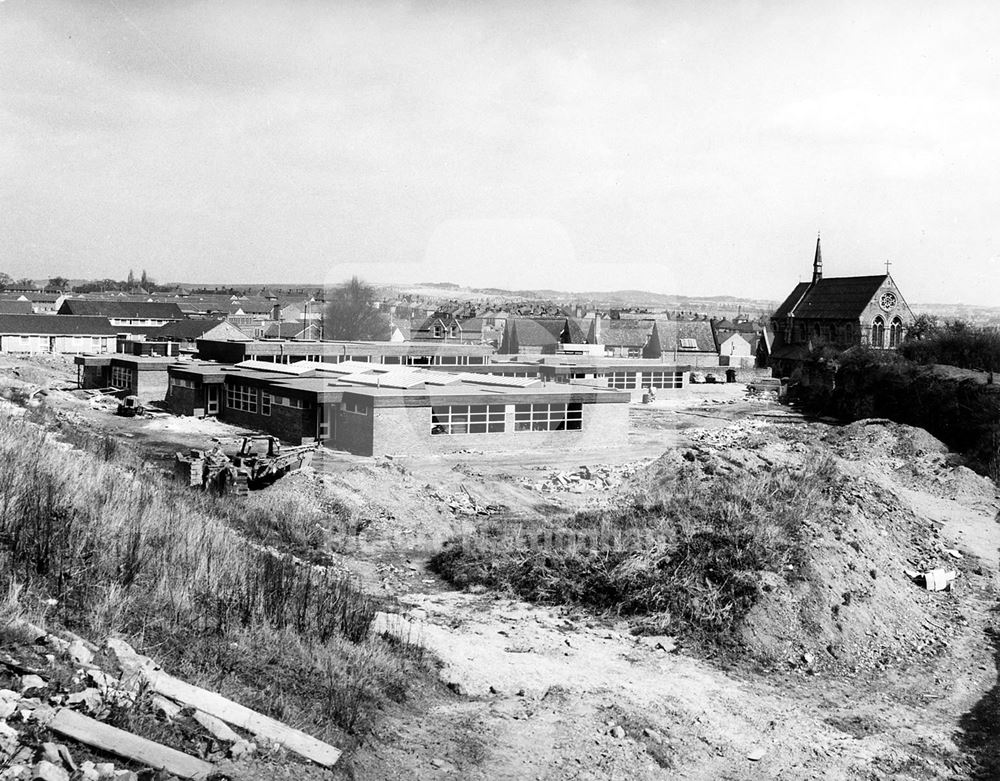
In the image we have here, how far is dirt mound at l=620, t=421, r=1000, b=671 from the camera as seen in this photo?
13.7 m

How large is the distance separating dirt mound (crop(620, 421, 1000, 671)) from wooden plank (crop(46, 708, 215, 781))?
9565mm

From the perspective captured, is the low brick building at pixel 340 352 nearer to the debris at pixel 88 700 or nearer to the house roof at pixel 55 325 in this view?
the house roof at pixel 55 325

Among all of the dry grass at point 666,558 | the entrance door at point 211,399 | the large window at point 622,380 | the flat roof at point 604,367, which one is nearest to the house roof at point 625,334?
the flat roof at point 604,367

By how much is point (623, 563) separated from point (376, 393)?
16319mm

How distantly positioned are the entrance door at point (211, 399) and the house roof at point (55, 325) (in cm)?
A: 4317

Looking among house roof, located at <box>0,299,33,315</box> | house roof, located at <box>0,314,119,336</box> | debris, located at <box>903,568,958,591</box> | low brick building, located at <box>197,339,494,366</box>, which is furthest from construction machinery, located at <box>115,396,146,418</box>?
house roof, located at <box>0,299,33,315</box>

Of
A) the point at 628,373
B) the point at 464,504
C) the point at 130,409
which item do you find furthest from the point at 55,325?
the point at 464,504

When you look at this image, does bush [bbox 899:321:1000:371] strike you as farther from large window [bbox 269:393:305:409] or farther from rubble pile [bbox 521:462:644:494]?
large window [bbox 269:393:305:409]

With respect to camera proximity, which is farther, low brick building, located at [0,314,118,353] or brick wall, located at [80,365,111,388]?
low brick building, located at [0,314,118,353]

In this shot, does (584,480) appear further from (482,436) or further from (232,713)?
(232,713)

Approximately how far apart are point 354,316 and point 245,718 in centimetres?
7342

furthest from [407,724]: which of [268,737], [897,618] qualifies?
[897,618]

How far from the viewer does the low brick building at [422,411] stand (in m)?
30.2

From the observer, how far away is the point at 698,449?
30281mm
